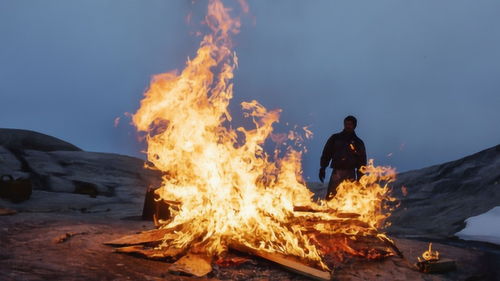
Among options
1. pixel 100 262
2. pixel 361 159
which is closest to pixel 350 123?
pixel 361 159

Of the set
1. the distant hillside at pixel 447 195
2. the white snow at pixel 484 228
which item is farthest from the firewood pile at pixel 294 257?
the distant hillside at pixel 447 195

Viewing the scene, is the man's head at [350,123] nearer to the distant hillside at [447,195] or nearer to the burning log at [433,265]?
the burning log at [433,265]

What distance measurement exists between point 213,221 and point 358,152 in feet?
11.8

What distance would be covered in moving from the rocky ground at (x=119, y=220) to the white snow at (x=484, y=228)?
0.41m

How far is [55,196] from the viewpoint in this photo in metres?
14.1

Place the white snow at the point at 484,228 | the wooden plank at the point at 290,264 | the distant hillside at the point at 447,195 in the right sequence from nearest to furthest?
the wooden plank at the point at 290,264 < the white snow at the point at 484,228 < the distant hillside at the point at 447,195

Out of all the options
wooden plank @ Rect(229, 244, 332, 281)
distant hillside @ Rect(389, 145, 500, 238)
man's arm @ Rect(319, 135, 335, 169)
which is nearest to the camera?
wooden plank @ Rect(229, 244, 332, 281)

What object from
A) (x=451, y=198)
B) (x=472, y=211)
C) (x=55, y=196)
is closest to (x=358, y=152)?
(x=472, y=211)

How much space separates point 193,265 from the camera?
4.81 m

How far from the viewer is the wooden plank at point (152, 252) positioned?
5.19 metres

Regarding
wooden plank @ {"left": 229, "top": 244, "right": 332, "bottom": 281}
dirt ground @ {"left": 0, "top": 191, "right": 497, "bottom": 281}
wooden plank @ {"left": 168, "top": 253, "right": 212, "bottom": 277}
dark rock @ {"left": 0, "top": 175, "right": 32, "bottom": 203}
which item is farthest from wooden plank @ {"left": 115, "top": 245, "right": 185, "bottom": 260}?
dark rock @ {"left": 0, "top": 175, "right": 32, "bottom": 203}

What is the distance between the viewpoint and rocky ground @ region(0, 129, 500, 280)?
467cm

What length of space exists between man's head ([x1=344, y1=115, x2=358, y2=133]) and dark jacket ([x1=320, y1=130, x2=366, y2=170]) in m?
0.10

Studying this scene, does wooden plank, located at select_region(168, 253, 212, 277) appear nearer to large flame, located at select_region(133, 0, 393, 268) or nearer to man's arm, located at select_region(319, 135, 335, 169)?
large flame, located at select_region(133, 0, 393, 268)
